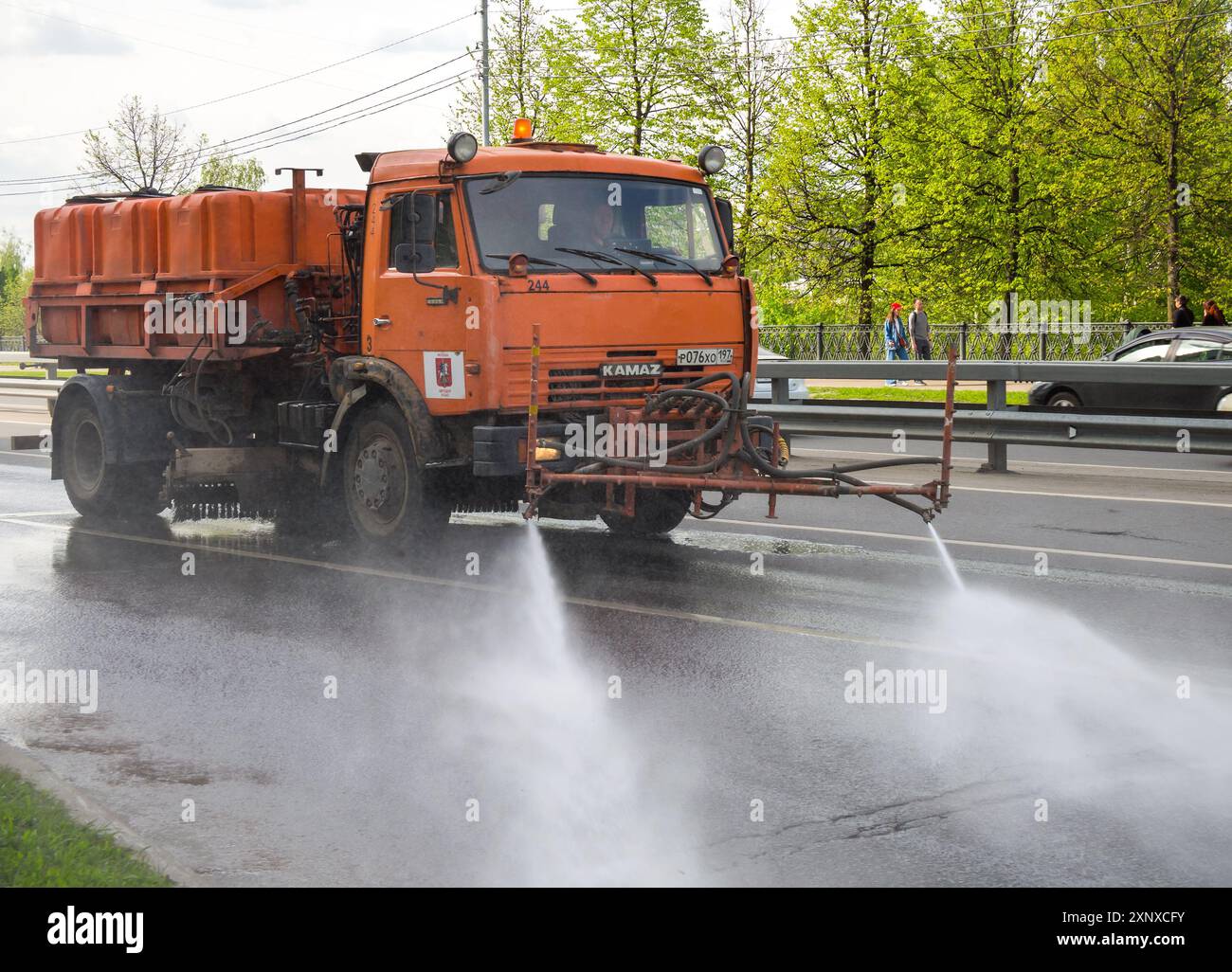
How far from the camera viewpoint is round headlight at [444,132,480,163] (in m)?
10.1

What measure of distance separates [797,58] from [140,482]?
116 ft

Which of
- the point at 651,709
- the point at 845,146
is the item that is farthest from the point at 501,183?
the point at 845,146

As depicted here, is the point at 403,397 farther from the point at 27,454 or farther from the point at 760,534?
the point at 27,454

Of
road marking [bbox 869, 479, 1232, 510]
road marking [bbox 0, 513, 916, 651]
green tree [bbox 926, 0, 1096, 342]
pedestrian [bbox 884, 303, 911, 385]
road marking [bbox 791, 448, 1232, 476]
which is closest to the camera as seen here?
road marking [bbox 0, 513, 916, 651]

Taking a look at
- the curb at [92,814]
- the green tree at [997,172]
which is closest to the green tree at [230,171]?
the green tree at [997,172]

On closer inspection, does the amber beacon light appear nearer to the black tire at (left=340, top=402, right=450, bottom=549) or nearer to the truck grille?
the truck grille

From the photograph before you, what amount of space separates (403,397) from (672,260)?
2.15 meters

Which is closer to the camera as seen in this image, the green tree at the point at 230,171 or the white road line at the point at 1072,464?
the white road line at the point at 1072,464

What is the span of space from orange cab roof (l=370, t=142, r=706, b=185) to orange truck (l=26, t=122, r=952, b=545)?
2 cm

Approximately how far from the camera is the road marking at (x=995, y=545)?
10148 mm

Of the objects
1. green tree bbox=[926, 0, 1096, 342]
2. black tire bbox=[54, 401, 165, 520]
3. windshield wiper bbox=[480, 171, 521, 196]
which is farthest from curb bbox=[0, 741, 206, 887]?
green tree bbox=[926, 0, 1096, 342]

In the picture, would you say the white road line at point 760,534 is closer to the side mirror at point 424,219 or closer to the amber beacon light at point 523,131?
the side mirror at point 424,219

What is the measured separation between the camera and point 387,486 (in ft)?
35.6

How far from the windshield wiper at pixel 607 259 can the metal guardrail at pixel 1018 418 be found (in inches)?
192
